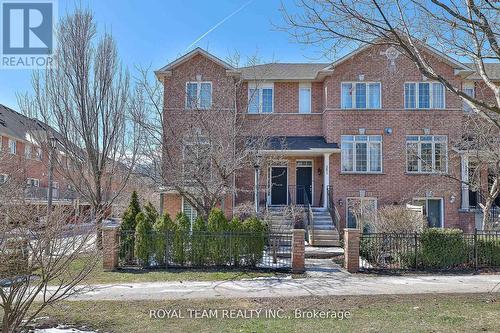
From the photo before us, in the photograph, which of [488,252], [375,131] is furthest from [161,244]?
[375,131]

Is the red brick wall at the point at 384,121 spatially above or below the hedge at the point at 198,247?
above

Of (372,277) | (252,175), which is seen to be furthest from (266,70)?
(372,277)

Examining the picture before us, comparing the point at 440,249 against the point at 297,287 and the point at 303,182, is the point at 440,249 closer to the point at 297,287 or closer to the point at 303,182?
the point at 297,287

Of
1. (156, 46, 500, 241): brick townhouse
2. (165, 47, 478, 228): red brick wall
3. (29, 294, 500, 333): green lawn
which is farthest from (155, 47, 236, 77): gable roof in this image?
(29, 294, 500, 333): green lawn

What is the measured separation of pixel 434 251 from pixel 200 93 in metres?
11.0

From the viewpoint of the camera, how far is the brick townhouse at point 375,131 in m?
18.6

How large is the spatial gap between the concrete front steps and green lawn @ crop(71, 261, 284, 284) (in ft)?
18.4

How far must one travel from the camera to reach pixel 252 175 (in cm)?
1953

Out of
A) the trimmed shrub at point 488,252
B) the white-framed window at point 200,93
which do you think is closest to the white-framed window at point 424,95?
the trimmed shrub at point 488,252

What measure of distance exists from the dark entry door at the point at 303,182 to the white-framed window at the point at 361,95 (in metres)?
3.96

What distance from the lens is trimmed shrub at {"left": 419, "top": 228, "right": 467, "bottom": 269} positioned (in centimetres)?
1105

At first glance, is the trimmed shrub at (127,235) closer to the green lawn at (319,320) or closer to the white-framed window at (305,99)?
the green lawn at (319,320)

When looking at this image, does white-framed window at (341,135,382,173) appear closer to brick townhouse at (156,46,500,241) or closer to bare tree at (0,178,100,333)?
brick townhouse at (156,46,500,241)

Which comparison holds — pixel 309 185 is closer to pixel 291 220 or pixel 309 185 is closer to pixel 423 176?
pixel 291 220
